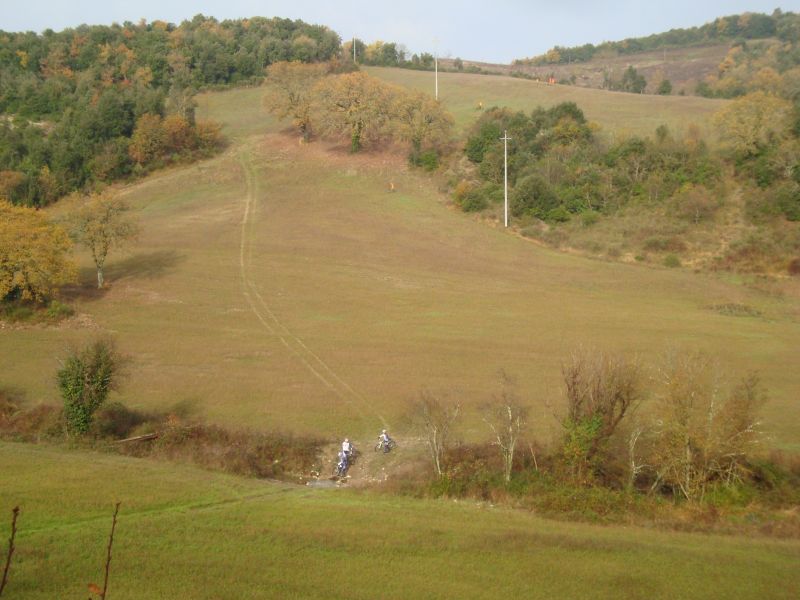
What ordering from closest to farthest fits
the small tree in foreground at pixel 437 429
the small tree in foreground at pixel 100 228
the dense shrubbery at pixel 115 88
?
the small tree in foreground at pixel 437 429
the small tree in foreground at pixel 100 228
the dense shrubbery at pixel 115 88

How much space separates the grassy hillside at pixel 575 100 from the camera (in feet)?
312

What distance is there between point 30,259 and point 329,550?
111 ft

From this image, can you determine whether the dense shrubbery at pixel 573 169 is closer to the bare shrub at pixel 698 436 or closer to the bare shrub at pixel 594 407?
the bare shrub at pixel 594 407

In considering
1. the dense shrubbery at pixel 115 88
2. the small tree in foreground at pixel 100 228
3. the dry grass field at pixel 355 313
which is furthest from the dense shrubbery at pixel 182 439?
the dense shrubbery at pixel 115 88

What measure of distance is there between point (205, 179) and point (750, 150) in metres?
59.0

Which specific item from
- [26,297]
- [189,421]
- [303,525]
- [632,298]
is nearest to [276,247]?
[26,297]

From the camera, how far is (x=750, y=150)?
76250 millimetres

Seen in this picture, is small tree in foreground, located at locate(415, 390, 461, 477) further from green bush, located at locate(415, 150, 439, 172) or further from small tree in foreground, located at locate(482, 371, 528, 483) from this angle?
green bush, located at locate(415, 150, 439, 172)

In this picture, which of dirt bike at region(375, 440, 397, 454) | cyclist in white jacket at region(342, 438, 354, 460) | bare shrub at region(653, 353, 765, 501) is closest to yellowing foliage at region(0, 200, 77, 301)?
cyclist in white jacket at region(342, 438, 354, 460)

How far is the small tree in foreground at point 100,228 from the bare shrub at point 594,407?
37000 millimetres

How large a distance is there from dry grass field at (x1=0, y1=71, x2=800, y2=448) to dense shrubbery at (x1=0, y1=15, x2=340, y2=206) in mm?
9392

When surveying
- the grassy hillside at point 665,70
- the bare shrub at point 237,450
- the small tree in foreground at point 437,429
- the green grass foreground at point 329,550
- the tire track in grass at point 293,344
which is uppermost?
the grassy hillside at point 665,70

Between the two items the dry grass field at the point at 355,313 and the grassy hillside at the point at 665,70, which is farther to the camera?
the grassy hillside at the point at 665,70

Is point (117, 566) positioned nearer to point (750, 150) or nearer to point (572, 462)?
point (572, 462)
